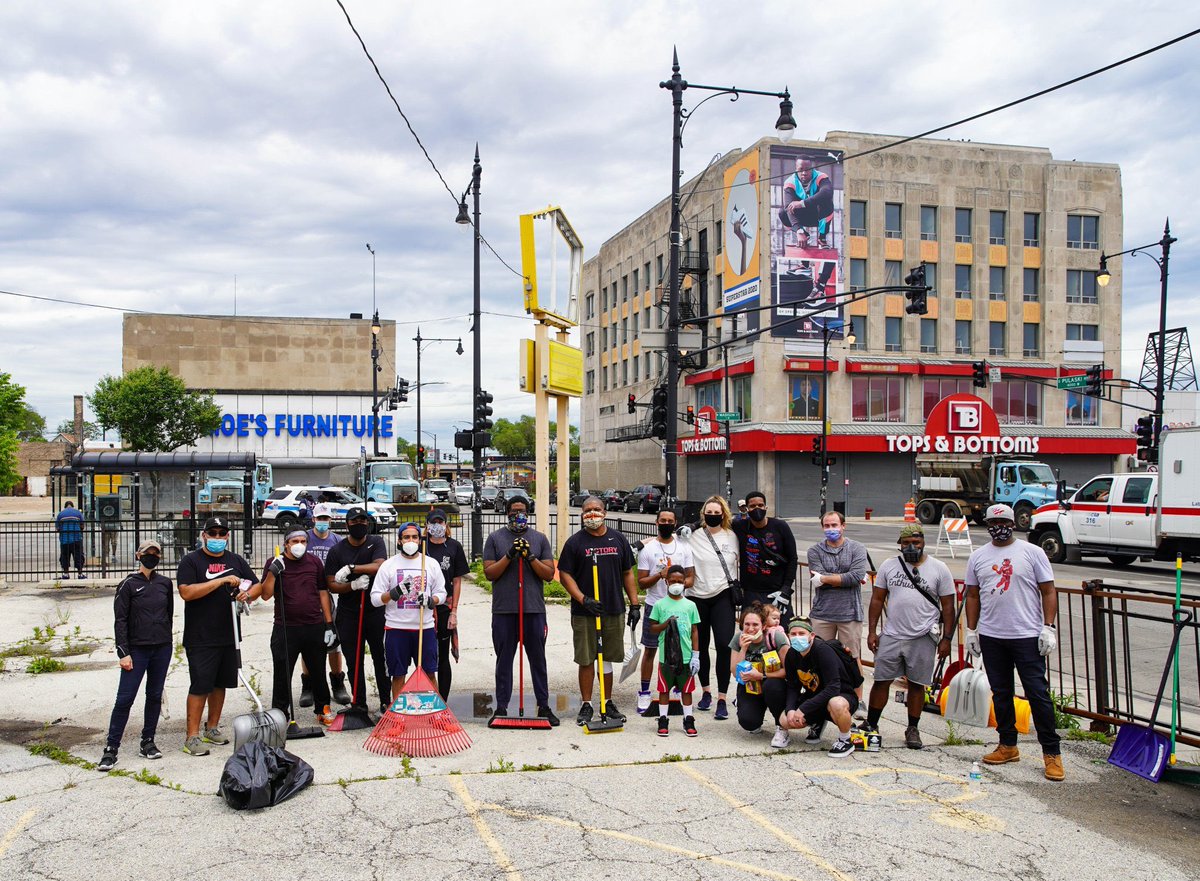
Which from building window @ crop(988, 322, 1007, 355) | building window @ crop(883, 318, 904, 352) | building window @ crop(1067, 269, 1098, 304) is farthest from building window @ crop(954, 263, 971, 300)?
building window @ crop(1067, 269, 1098, 304)

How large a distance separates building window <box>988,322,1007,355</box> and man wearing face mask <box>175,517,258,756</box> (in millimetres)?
50253

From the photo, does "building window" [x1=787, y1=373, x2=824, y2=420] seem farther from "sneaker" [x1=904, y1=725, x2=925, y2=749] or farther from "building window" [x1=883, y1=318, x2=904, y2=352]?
"sneaker" [x1=904, y1=725, x2=925, y2=749]

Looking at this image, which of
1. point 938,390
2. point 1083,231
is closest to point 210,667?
point 938,390

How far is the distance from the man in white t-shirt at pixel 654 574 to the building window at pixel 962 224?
1876 inches

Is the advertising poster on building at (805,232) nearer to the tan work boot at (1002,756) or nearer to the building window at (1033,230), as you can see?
the building window at (1033,230)

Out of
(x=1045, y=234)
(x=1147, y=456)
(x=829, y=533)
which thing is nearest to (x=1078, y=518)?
(x=1147, y=456)

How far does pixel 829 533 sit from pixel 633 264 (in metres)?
58.6

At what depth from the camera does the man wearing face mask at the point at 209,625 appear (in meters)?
6.80

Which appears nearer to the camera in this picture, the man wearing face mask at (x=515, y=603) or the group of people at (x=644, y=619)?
the group of people at (x=644, y=619)

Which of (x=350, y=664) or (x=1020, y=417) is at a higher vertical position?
(x=1020, y=417)

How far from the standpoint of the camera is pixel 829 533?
25.2 feet

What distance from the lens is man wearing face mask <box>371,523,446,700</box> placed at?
7.53m

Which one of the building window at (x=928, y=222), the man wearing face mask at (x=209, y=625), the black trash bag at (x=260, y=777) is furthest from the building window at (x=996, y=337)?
the black trash bag at (x=260, y=777)

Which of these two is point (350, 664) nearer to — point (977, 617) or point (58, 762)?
point (58, 762)
